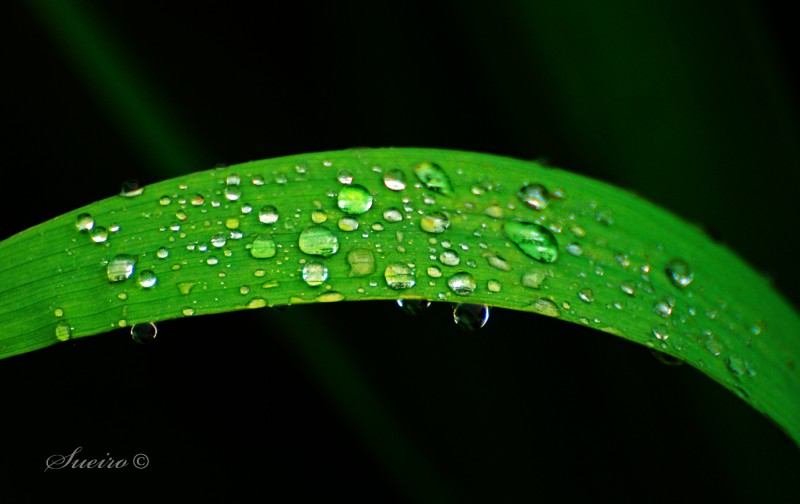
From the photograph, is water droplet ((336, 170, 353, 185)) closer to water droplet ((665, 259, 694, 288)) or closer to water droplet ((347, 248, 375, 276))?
water droplet ((347, 248, 375, 276))

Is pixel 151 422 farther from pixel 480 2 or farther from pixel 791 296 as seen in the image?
pixel 791 296

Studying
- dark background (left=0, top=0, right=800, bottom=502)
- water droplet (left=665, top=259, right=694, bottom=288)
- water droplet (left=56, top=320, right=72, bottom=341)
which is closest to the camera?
water droplet (left=56, top=320, right=72, bottom=341)

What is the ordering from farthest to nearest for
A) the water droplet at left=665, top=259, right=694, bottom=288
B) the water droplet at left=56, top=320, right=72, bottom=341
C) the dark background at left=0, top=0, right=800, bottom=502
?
the dark background at left=0, top=0, right=800, bottom=502
the water droplet at left=665, top=259, right=694, bottom=288
the water droplet at left=56, top=320, right=72, bottom=341

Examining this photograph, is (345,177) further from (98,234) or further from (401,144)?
(401,144)

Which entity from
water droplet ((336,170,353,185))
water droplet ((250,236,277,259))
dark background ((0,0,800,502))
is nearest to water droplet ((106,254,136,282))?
water droplet ((250,236,277,259))

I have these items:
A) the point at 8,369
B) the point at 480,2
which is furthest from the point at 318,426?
the point at 480,2

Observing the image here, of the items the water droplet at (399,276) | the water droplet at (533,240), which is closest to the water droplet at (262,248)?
the water droplet at (399,276)
